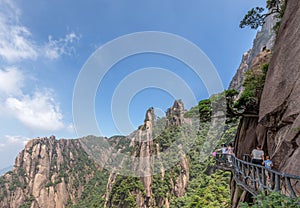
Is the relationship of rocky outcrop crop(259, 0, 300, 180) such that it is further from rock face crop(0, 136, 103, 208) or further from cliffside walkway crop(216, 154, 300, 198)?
rock face crop(0, 136, 103, 208)

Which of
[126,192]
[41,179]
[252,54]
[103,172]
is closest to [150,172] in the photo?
[126,192]

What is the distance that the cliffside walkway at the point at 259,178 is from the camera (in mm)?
3652

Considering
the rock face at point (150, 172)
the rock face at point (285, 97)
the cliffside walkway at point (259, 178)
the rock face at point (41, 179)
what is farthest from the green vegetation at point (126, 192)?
the rock face at point (285, 97)

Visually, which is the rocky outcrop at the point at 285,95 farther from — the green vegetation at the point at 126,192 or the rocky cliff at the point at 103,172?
the rocky cliff at the point at 103,172

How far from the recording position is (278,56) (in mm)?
6465

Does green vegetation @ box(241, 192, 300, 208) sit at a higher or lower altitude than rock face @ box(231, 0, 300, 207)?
lower

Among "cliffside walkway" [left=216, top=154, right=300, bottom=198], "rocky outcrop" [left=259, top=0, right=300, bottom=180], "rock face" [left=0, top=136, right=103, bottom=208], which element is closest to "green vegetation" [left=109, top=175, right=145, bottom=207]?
"cliffside walkway" [left=216, top=154, right=300, bottom=198]

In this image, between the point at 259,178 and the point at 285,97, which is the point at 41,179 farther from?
the point at 285,97

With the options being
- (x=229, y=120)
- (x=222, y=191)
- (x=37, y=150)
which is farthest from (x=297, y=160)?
(x=37, y=150)

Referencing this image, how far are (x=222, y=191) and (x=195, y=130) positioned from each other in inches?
596

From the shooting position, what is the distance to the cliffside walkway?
12.0 feet

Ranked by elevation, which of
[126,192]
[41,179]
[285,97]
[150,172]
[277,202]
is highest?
[285,97]

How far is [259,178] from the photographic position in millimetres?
4672

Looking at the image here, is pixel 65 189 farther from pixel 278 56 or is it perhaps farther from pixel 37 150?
pixel 278 56
